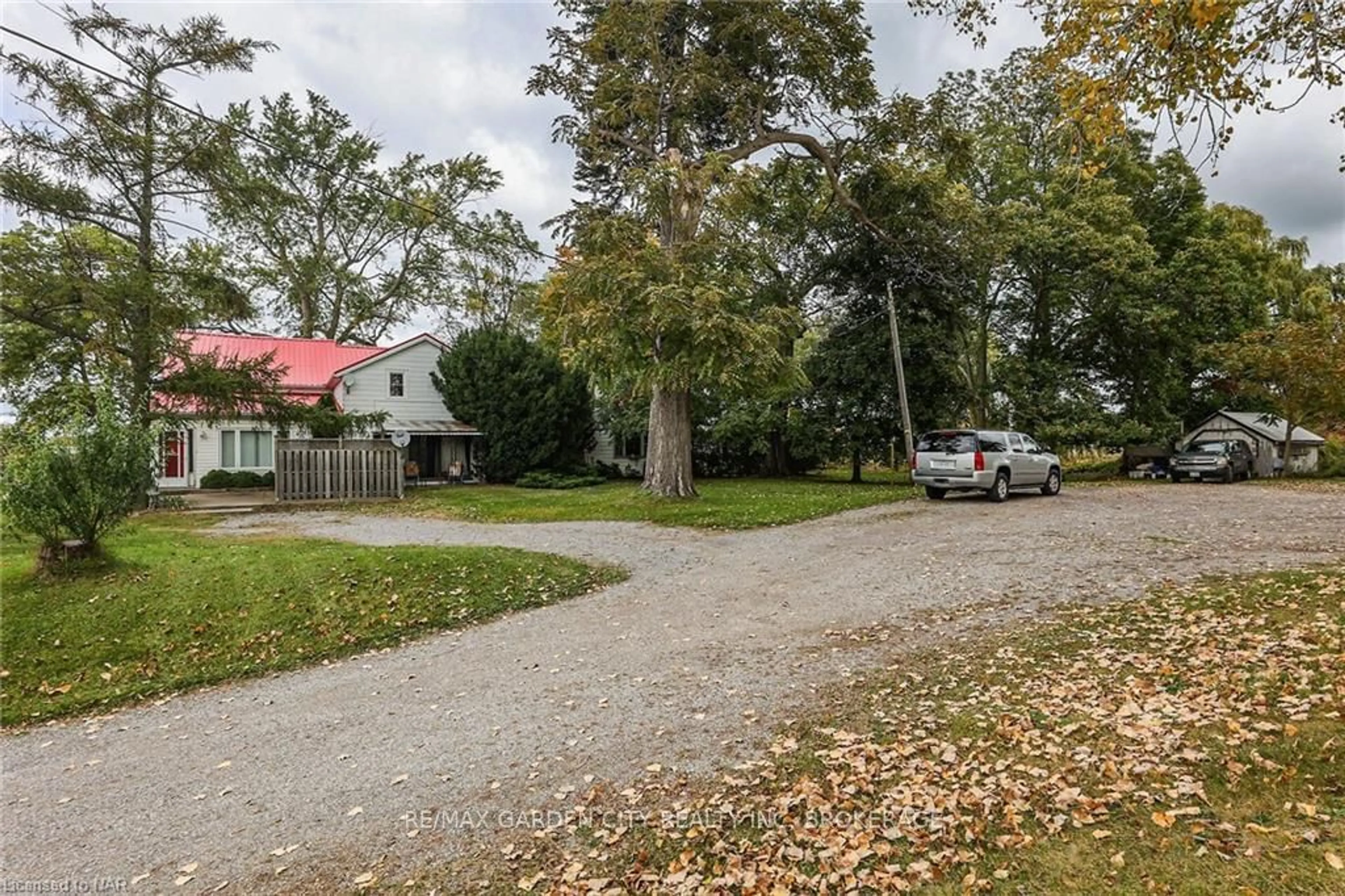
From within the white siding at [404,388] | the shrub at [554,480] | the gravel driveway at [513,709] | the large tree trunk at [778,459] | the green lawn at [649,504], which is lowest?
the gravel driveway at [513,709]

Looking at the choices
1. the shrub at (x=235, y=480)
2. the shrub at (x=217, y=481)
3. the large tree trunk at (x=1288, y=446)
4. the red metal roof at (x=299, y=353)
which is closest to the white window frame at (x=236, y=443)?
the shrub at (x=235, y=480)

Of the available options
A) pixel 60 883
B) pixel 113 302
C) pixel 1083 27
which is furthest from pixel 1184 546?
pixel 113 302

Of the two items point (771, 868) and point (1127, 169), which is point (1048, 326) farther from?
point (771, 868)

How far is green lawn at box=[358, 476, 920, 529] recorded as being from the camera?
14297 mm

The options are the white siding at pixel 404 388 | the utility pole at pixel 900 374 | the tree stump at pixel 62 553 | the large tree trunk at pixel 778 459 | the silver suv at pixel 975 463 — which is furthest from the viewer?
the large tree trunk at pixel 778 459

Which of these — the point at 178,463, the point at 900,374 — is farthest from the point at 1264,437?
the point at 178,463

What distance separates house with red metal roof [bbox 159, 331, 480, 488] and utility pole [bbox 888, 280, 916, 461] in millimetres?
15037

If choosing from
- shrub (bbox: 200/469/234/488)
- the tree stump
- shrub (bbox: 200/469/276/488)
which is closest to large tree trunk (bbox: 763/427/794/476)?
shrub (bbox: 200/469/276/488)

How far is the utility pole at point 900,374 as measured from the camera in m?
20.3

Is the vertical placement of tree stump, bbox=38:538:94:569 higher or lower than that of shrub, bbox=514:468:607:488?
lower

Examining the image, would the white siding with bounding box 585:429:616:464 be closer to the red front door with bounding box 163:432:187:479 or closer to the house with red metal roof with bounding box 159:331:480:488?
the house with red metal roof with bounding box 159:331:480:488

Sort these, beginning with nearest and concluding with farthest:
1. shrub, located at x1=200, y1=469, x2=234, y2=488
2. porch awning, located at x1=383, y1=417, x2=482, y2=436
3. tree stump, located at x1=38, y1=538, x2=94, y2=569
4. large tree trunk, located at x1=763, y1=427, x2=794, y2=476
A: tree stump, located at x1=38, y1=538, x2=94, y2=569
shrub, located at x1=200, y1=469, x2=234, y2=488
porch awning, located at x1=383, y1=417, x2=482, y2=436
large tree trunk, located at x1=763, y1=427, x2=794, y2=476

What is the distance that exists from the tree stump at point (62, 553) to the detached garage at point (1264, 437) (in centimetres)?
2999

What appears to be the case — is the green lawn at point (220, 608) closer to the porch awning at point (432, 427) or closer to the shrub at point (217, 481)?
the shrub at point (217, 481)
